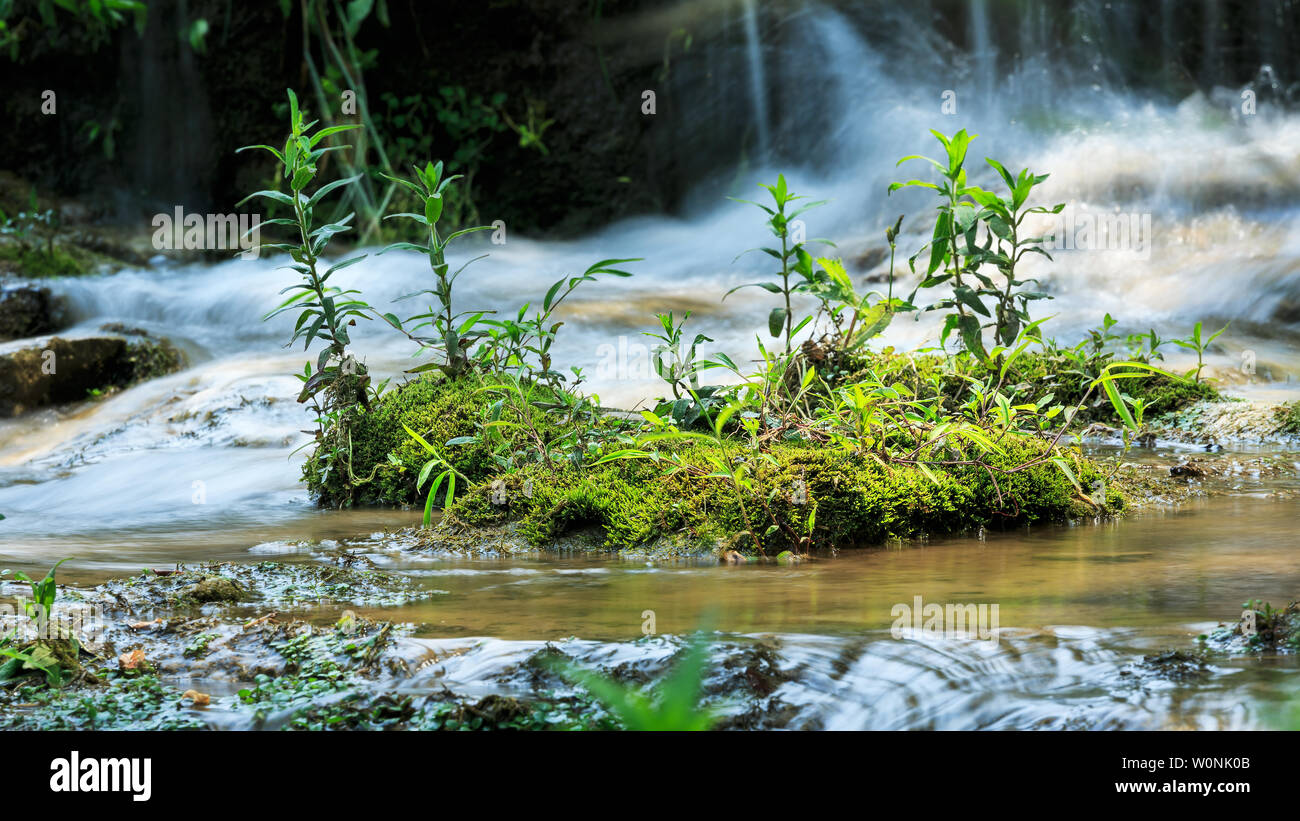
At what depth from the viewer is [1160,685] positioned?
6.12 feet

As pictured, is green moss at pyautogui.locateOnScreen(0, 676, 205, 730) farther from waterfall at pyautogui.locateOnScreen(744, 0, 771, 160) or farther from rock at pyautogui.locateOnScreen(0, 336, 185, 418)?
waterfall at pyautogui.locateOnScreen(744, 0, 771, 160)

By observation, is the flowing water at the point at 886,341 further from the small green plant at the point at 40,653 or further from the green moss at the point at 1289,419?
the green moss at the point at 1289,419

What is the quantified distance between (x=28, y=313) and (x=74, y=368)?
6.81ft

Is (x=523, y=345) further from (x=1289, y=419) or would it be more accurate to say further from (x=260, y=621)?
(x=1289, y=419)

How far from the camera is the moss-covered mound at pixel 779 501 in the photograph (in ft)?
10.6

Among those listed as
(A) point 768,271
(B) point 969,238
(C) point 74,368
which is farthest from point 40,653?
(A) point 768,271

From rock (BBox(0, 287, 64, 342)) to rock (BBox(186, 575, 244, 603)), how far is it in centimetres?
738

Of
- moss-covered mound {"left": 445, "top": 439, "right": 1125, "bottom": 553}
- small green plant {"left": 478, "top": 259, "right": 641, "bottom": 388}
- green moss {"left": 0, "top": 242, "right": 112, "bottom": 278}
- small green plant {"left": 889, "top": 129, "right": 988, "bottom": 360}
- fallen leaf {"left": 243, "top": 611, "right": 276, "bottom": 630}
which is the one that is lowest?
fallen leaf {"left": 243, "top": 611, "right": 276, "bottom": 630}

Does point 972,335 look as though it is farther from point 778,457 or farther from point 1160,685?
point 1160,685

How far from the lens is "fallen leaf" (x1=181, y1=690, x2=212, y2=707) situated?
1964 millimetres

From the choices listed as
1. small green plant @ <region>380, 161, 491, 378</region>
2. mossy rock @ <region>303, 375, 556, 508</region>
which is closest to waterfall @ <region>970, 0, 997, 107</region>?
small green plant @ <region>380, 161, 491, 378</region>

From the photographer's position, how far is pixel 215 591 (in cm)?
270
